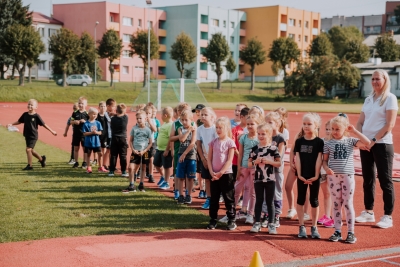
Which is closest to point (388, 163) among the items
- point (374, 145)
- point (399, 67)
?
point (374, 145)

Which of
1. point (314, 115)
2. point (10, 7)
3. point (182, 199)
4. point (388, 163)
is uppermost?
point (10, 7)

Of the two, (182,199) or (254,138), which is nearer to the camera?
(254,138)

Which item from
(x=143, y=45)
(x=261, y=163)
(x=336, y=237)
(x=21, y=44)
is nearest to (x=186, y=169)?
(x=261, y=163)

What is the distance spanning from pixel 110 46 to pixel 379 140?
197 ft

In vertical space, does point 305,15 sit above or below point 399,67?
above

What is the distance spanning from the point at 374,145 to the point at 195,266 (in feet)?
12.4

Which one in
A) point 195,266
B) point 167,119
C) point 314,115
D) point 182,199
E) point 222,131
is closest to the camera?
point 195,266

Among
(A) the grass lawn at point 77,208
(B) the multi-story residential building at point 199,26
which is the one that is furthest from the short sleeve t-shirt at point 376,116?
(B) the multi-story residential building at point 199,26

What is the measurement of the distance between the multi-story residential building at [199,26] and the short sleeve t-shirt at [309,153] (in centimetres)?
7563

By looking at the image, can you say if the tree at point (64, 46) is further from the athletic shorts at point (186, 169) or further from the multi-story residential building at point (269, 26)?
the athletic shorts at point (186, 169)

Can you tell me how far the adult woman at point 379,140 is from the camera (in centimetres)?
773

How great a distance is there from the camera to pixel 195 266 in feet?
19.3

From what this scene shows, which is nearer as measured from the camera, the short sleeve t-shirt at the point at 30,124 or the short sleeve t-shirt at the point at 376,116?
the short sleeve t-shirt at the point at 376,116

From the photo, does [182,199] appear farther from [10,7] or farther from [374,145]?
[10,7]
